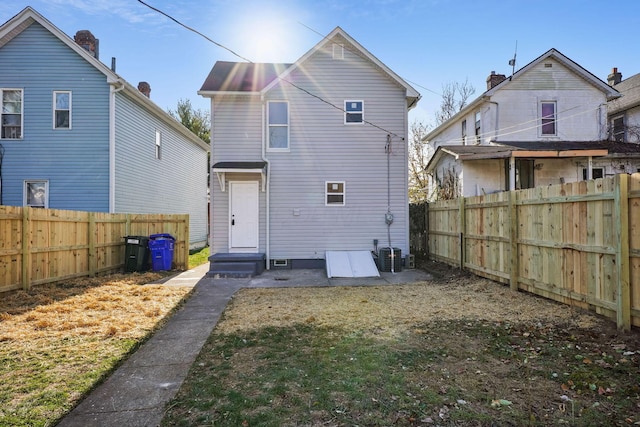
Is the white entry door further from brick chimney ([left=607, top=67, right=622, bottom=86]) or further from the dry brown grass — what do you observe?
brick chimney ([left=607, top=67, right=622, bottom=86])

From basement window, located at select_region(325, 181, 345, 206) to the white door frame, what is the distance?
7.38 ft

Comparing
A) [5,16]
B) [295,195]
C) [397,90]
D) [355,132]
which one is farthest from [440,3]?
[5,16]

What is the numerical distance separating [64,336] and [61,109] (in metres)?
10.8

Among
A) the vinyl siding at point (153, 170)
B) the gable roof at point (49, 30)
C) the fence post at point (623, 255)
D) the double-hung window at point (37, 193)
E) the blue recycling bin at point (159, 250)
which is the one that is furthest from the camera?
the vinyl siding at point (153, 170)

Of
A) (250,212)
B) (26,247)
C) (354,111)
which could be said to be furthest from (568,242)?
(26,247)

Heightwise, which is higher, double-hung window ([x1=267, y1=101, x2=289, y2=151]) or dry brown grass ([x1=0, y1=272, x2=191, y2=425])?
double-hung window ([x1=267, y1=101, x2=289, y2=151])

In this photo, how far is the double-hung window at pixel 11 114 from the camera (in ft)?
41.3

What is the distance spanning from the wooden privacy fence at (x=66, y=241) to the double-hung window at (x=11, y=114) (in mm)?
5489

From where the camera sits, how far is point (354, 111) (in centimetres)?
1207

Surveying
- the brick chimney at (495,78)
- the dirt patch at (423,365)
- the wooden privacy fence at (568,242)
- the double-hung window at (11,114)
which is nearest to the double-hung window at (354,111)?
the wooden privacy fence at (568,242)

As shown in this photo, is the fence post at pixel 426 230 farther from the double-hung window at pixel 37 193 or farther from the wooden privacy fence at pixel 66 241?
the double-hung window at pixel 37 193

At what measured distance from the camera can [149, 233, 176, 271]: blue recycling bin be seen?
435 inches

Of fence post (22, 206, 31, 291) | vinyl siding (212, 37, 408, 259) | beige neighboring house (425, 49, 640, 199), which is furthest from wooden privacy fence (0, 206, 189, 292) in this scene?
beige neighboring house (425, 49, 640, 199)

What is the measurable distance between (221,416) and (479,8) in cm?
1190
